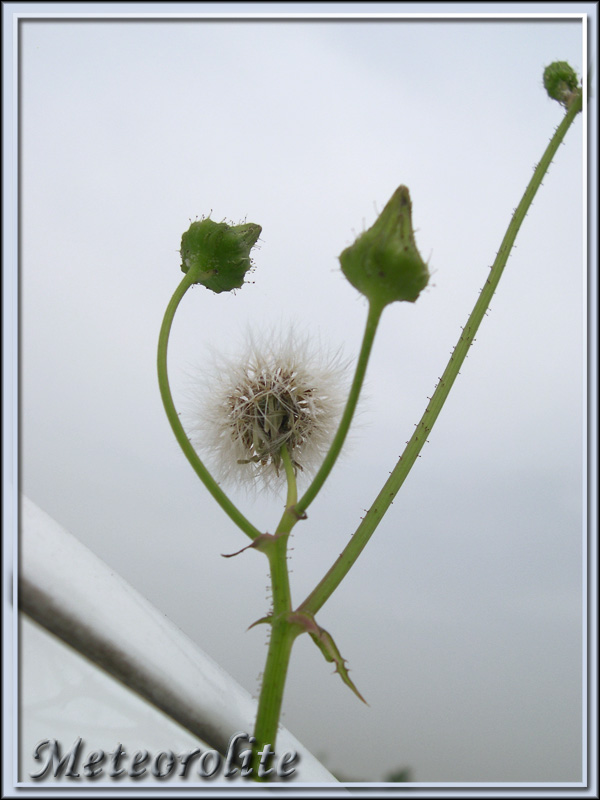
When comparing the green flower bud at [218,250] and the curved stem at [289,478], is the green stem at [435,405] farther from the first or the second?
the green flower bud at [218,250]

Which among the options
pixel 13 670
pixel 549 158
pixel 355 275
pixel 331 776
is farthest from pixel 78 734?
pixel 549 158

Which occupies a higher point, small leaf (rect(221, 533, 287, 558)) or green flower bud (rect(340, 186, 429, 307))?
green flower bud (rect(340, 186, 429, 307))

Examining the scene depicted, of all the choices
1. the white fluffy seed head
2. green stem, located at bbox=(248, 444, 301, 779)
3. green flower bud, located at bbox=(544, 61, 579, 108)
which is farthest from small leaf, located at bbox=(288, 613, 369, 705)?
green flower bud, located at bbox=(544, 61, 579, 108)

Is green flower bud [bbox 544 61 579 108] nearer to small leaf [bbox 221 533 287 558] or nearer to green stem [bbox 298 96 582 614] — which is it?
green stem [bbox 298 96 582 614]

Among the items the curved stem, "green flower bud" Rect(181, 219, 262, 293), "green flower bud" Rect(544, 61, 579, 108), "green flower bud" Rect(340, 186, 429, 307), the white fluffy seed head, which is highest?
"green flower bud" Rect(544, 61, 579, 108)

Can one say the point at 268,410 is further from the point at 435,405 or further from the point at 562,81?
the point at 562,81

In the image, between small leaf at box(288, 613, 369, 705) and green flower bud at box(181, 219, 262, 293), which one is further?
green flower bud at box(181, 219, 262, 293)
